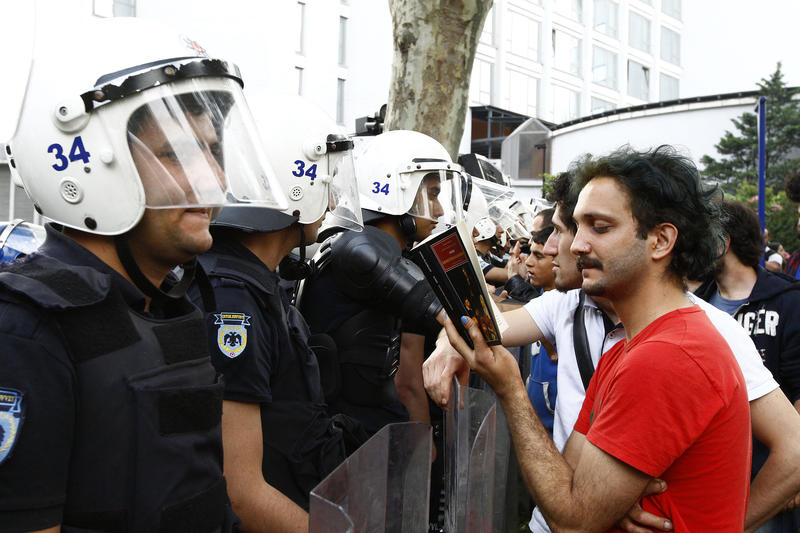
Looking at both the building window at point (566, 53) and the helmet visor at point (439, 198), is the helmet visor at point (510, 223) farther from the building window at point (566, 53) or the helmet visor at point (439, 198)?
the building window at point (566, 53)

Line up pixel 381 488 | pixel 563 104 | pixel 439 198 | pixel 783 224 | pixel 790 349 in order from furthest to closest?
1. pixel 563 104
2. pixel 783 224
3. pixel 439 198
4. pixel 790 349
5. pixel 381 488

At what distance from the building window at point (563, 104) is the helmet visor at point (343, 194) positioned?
41.6 m

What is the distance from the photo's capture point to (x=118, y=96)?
1618 millimetres

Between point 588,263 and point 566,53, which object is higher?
point 566,53

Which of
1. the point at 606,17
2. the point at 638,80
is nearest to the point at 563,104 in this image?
the point at 606,17

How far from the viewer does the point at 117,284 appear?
5.15 feet

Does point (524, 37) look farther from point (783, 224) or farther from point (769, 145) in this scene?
point (783, 224)

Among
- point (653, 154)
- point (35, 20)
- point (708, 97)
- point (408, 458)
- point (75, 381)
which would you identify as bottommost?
point (408, 458)

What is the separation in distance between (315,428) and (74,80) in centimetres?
113

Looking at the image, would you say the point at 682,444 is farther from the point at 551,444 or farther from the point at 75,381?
the point at 75,381

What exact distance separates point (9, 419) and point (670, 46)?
181 ft

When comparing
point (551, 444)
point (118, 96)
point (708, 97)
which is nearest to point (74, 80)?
point (118, 96)

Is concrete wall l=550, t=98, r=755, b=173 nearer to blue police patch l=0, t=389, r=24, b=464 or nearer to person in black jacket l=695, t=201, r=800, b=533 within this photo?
person in black jacket l=695, t=201, r=800, b=533

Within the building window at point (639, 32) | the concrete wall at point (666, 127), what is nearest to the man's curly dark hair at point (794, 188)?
the concrete wall at point (666, 127)
